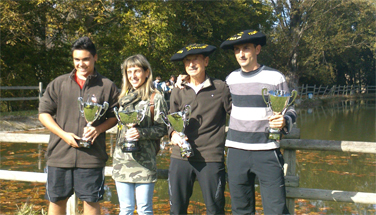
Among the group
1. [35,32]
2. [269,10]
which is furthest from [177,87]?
[269,10]

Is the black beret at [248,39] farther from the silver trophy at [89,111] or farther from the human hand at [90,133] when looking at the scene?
the human hand at [90,133]

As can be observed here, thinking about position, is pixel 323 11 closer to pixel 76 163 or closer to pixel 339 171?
pixel 339 171

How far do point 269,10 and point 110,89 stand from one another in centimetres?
2439

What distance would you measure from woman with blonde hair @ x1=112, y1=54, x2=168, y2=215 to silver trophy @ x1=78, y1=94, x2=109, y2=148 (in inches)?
8.4

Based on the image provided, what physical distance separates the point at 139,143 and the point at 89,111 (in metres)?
0.49

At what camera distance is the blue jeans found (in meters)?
3.17

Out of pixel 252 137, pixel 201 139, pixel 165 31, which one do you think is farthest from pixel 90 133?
pixel 165 31

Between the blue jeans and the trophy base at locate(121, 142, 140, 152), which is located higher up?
the trophy base at locate(121, 142, 140, 152)

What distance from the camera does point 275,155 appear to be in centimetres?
299

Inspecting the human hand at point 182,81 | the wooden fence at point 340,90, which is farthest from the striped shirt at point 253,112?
the wooden fence at point 340,90

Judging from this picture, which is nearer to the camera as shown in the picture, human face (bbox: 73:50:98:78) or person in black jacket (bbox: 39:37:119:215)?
person in black jacket (bbox: 39:37:119:215)

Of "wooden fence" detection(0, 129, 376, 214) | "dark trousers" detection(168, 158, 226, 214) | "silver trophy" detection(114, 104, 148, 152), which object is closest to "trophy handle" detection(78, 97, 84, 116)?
"silver trophy" detection(114, 104, 148, 152)

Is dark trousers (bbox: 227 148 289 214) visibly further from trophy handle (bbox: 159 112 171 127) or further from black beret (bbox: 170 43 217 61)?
black beret (bbox: 170 43 217 61)

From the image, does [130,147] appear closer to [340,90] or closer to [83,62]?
[83,62]
